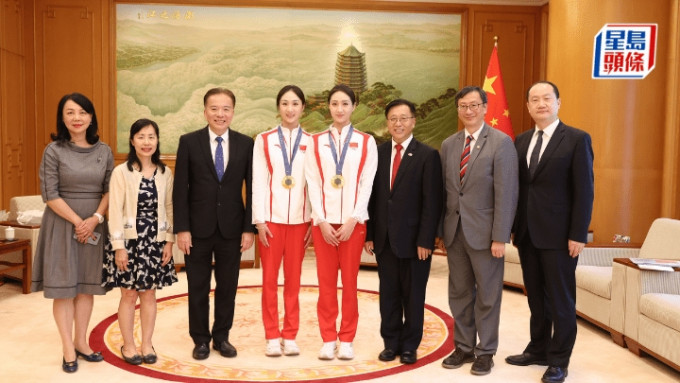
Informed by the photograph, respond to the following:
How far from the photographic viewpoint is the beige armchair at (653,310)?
136 inches

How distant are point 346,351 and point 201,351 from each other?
0.88 metres

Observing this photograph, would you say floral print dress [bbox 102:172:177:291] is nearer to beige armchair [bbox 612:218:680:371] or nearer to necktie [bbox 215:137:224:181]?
necktie [bbox 215:137:224:181]

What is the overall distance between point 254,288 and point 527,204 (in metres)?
3.12

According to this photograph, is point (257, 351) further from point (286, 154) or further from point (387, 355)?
point (286, 154)

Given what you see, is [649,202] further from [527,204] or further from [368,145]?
[368,145]

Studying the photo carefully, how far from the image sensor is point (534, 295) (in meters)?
3.52

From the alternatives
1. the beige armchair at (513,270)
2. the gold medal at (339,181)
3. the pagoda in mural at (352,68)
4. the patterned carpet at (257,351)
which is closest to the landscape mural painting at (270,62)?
the pagoda in mural at (352,68)

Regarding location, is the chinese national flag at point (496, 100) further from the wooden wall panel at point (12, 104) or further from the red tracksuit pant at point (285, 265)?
the wooden wall panel at point (12, 104)

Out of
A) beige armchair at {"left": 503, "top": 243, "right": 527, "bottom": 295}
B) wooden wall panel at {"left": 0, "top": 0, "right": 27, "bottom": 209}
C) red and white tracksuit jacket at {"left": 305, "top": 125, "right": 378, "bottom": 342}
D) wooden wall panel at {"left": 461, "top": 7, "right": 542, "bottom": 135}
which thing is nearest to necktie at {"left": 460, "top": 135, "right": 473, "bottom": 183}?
red and white tracksuit jacket at {"left": 305, "top": 125, "right": 378, "bottom": 342}

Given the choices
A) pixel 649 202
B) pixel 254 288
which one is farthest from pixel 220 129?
pixel 649 202

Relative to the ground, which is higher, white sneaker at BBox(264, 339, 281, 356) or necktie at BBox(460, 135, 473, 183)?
necktie at BBox(460, 135, 473, 183)

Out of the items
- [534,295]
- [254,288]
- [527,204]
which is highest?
[527,204]

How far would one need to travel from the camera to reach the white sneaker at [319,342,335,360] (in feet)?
11.9

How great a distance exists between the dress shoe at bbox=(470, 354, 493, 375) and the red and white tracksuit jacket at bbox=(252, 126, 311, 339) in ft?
3.62
